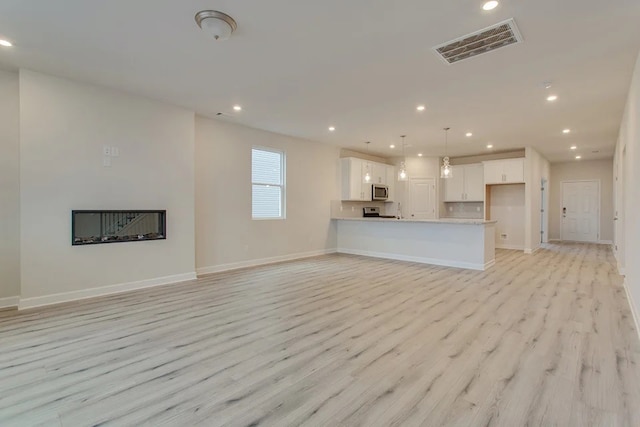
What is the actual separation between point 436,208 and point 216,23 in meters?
7.99

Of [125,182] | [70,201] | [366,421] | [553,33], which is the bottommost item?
[366,421]

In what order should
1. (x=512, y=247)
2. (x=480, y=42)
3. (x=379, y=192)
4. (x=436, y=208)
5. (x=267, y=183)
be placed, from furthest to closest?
(x=436, y=208) < (x=379, y=192) < (x=512, y=247) < (x=267, y=183) < (x=480, y=42)

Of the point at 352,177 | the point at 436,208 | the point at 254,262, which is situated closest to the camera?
the point at 254,262

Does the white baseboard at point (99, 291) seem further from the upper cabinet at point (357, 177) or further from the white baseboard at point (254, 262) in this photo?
the upper cabinet at point (357, 177)

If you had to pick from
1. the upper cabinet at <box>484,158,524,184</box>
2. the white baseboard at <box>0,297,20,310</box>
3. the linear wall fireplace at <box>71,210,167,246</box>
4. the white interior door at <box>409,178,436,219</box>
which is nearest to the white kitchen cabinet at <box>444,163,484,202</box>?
the upper cabinet at <box>484,158,524,184</box>

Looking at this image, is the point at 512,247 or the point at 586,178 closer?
the point at 512,247

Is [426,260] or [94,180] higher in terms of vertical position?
[94,180]

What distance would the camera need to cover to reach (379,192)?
8.71m

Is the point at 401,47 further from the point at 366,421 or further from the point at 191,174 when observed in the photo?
the point at 191,174

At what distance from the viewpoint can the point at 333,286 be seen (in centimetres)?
453

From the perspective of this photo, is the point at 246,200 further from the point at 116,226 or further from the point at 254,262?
the point at 116,226

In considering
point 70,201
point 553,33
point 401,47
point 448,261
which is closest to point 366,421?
point 401,47

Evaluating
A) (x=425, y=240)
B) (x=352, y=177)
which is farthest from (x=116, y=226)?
(x=425, y=240)

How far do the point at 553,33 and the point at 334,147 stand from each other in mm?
5395
